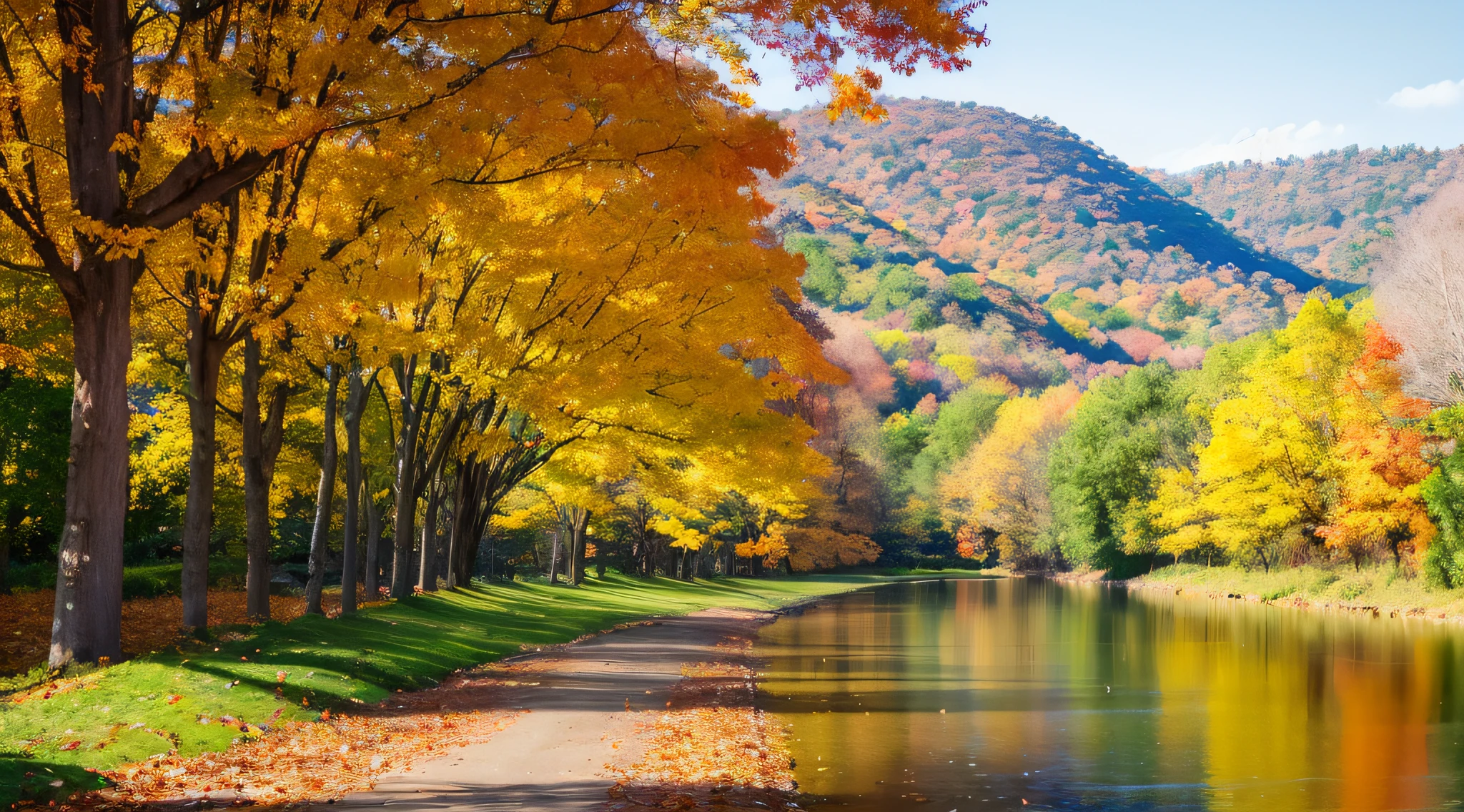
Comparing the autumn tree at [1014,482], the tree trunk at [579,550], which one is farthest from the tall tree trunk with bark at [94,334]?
the autumn tree at [1014,482]

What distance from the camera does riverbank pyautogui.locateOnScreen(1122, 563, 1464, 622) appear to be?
111 ft

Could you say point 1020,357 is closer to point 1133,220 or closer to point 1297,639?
point 1133,220

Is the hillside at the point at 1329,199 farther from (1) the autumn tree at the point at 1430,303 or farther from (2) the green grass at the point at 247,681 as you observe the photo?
(2) the green grass at the point at 247,681

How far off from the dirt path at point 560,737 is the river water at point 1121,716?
1.73 meters

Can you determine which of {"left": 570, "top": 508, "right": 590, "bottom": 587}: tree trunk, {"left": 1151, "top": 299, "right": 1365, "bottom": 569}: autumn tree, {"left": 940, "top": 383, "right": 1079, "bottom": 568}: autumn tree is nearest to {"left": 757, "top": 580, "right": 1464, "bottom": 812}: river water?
{"left": 570, "top": 508, "right": 590, "bottom": 587}: tree trunk

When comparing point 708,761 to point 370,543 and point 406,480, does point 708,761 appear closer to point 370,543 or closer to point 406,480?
point 406,480

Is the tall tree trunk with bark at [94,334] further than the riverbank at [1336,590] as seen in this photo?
No

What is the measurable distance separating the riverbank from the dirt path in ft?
80.9

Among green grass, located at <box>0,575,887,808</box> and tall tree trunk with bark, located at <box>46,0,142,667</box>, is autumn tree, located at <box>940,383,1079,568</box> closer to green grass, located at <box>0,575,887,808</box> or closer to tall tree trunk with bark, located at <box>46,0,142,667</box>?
green grass, located at <box>0,575,887,808</box>

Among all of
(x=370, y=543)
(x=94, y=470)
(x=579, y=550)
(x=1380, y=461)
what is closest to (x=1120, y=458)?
(x=1380, y=461)

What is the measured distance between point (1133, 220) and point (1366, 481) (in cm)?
11723

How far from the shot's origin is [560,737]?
1123 cm

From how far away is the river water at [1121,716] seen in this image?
437 inches

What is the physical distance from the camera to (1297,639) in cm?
2714
